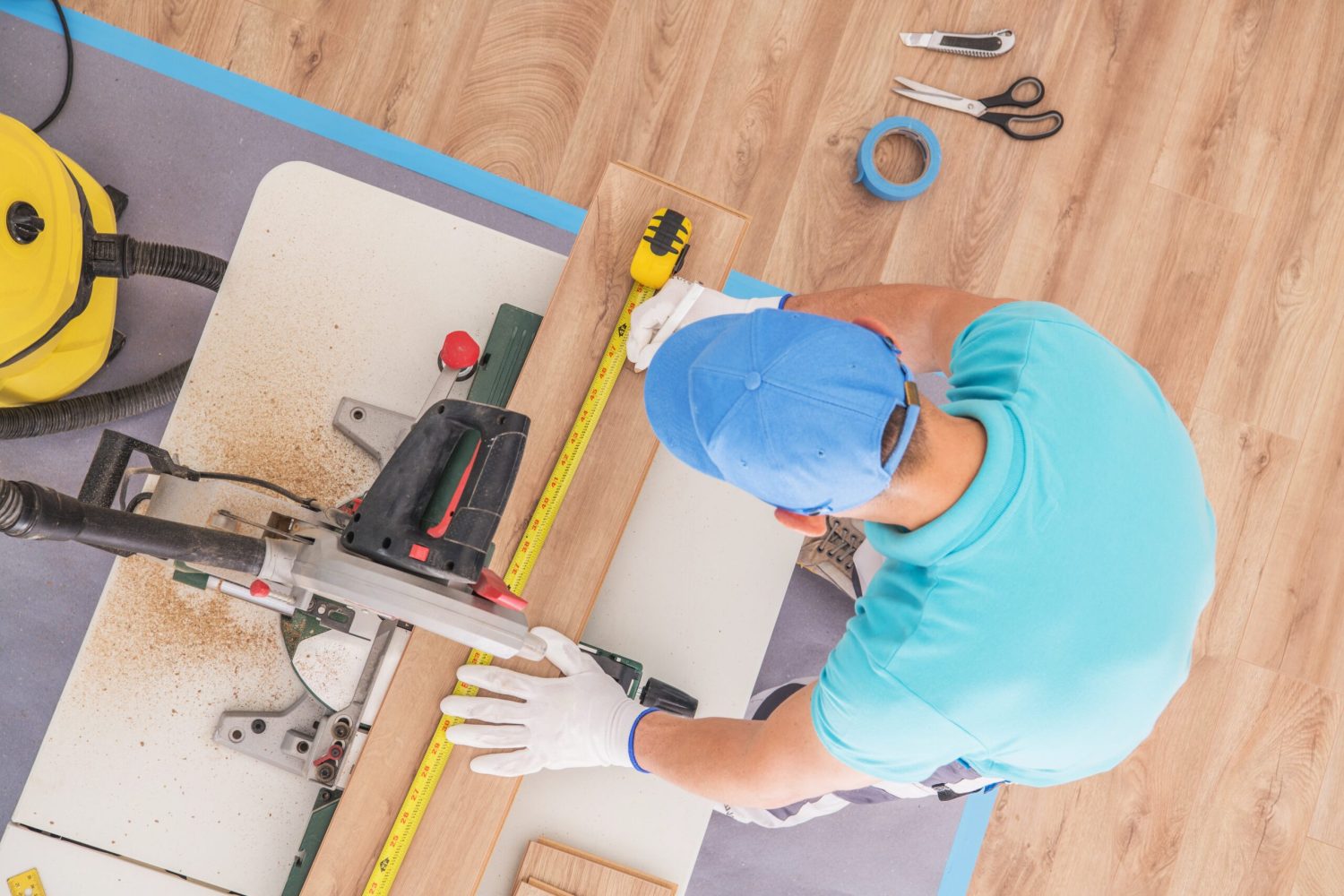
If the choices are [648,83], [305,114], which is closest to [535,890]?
[305,114]

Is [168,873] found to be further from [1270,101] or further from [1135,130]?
[1270,101]

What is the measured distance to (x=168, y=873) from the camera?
1479mm

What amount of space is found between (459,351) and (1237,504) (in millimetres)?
2280

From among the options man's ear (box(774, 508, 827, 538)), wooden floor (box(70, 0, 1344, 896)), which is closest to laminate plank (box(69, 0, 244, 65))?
wooden floor (box(70, 0, 1344, 896))

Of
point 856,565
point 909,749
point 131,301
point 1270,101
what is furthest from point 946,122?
point 131,301

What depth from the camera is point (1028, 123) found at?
2.41 meters

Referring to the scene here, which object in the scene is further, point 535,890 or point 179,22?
point 179,22

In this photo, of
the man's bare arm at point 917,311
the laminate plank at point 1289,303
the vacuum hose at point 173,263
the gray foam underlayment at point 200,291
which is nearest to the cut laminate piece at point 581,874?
the gray foam underlayment at point 200,291

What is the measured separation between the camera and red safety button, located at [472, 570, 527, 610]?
4.08ft

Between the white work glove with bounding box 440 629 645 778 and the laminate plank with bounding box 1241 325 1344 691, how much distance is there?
1942 mm

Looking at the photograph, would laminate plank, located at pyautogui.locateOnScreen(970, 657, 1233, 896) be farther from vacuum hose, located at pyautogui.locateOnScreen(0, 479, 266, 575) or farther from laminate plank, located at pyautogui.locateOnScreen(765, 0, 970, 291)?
vacuum hose, located at pyautogui.locateOnScreen(0, 479, 266, 575)

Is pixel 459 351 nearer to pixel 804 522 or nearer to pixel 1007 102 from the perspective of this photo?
pixel 804 522

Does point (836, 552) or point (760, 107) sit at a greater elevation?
point (760, 107)

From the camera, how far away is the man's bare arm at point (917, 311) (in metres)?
1.45
